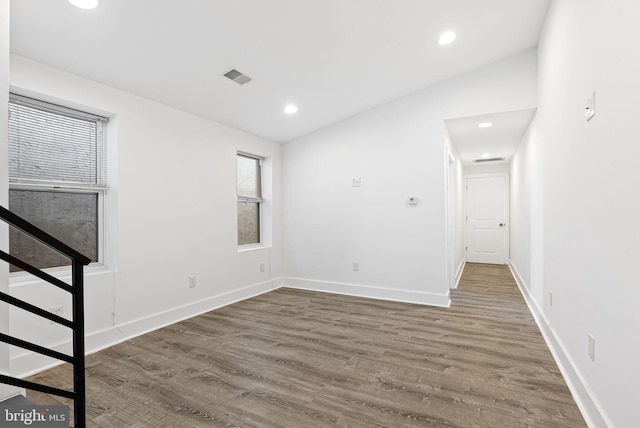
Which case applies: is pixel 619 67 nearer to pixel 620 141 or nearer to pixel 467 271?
pixel 620 141

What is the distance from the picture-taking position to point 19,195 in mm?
2469

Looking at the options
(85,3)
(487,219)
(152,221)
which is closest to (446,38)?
(85,3)

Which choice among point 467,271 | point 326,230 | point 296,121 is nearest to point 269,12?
point 296,121

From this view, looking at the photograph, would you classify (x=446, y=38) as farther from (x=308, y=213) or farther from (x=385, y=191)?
(x=308, y=213)

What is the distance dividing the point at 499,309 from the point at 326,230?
8.16 feet

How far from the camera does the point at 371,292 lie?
176 inches

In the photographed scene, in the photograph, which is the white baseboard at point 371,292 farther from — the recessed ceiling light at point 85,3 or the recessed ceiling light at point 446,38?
the recessed ceiling light at point 85,3

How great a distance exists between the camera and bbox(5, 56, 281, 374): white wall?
252 centimetres

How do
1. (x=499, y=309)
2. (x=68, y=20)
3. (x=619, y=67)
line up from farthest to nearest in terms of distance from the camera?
(x=499, y=309), (x=68, y=20), (x=619, y=67)

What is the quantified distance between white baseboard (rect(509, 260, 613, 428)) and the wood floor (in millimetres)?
51

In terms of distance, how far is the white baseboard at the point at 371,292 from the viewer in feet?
13.3

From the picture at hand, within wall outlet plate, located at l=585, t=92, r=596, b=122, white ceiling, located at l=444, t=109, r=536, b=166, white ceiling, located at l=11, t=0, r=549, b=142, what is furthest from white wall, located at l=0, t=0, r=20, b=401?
white ceiling, located at l=444, t=109, r=536, b=166

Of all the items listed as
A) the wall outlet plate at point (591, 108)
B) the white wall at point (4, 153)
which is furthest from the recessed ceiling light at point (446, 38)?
the white wall at point (4, 153)

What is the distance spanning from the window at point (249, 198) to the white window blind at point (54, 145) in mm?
1847
